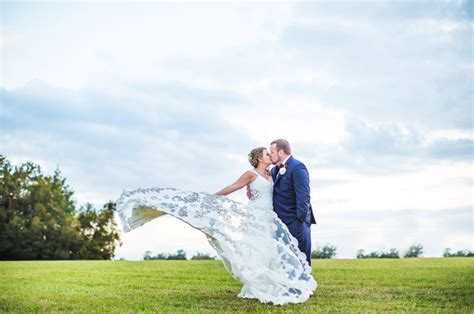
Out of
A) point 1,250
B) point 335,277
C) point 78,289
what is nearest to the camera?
point 78,289

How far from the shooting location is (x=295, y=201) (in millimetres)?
10172

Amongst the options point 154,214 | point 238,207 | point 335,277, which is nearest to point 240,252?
point 238,207

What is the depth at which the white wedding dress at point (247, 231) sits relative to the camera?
9.84 m

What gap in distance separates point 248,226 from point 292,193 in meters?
0.90

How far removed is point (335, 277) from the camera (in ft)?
49.1

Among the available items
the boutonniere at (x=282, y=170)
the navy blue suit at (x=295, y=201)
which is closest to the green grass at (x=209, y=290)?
the navy blue suit at (x=295, y=201)

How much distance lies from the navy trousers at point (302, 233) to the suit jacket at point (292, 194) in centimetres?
8

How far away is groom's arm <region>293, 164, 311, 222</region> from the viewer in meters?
9.88

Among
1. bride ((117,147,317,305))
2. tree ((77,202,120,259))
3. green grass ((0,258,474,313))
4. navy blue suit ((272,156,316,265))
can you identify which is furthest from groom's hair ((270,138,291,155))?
tree ((77,202,120,259))

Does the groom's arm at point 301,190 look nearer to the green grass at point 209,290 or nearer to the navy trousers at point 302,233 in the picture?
the navy trousers at point 302,233

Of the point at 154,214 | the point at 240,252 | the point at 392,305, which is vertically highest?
the point at 154,214

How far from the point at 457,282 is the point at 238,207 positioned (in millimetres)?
6240

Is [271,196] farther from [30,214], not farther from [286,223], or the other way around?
[30,214]

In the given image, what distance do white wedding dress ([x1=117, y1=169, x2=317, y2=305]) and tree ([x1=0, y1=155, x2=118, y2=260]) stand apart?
25.9 m
